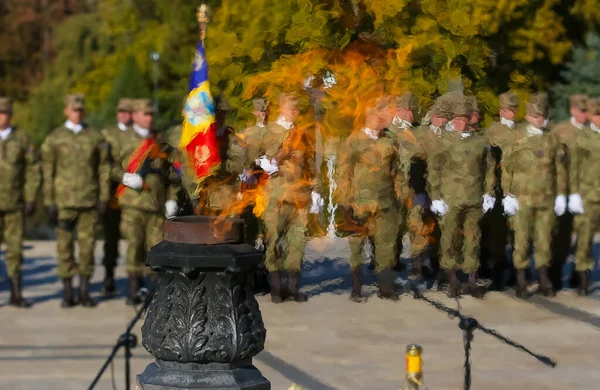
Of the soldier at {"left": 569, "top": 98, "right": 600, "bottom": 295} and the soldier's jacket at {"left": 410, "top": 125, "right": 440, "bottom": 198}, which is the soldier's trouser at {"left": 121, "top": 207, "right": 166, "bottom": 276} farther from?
the soldier at {"left": 569, "top": 98, "right": 600, "bottom": 295}

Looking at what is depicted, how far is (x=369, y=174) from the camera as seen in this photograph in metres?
12.6

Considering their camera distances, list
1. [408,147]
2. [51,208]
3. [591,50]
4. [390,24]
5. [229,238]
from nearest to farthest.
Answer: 1. [229,238]
2. [390,24]
3. [408,147]
4. [51,208]
5. [591,50]

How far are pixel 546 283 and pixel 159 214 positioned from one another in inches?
147

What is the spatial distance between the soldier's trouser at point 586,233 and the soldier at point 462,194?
123 cm

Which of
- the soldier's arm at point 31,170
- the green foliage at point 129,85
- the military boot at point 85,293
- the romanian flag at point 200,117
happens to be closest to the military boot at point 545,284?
the military boot at point 85,293

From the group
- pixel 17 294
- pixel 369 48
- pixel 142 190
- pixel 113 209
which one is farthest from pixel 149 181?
pixel 369 48

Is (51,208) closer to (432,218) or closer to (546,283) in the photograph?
(432,218)

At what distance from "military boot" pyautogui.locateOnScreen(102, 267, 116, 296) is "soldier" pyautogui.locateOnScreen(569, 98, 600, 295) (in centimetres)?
448

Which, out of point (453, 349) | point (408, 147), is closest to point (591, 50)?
point (408, 147)

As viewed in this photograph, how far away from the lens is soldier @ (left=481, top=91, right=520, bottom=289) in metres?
14.5

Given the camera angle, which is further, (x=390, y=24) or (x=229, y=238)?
(x=390, y=24)

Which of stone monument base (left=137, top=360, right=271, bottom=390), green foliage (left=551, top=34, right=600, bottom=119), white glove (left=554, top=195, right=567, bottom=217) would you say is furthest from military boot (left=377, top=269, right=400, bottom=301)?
Result: green foliage (left=551, top=34, right=600, bottom=119)

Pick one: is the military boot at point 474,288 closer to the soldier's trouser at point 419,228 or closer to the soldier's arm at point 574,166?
the soldier's trouser at point 419,228

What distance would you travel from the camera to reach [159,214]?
14.2 m
